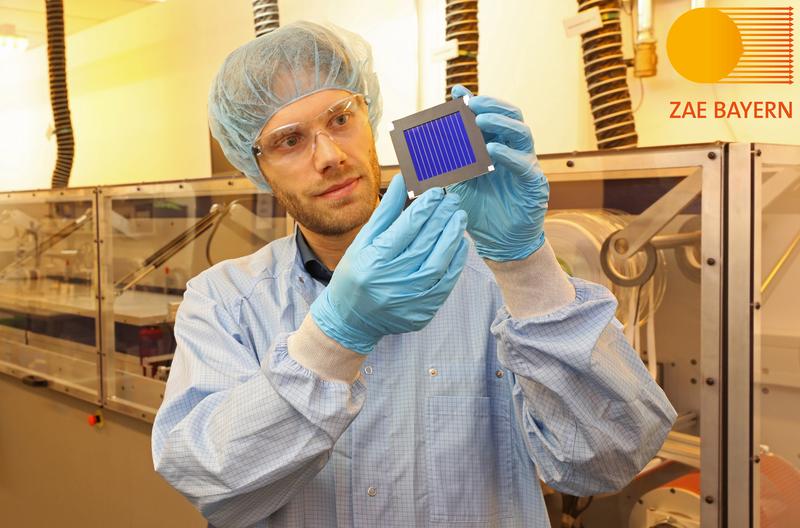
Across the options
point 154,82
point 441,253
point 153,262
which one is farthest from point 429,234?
point 154,82

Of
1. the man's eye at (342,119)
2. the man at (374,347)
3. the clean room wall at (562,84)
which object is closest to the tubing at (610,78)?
the clean room wall at (562,84)

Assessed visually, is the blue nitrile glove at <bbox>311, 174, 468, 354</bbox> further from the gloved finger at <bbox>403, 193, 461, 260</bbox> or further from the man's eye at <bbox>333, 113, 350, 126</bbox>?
the man's eye at <bbox>333, 113, 350, 126</bbox>

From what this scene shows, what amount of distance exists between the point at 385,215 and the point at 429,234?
0.07 metres

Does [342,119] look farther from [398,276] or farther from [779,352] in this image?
[779,352]

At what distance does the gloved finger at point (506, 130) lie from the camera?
853 millimetres

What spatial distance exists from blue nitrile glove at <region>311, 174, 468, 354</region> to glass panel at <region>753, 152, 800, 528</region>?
612 millimetres

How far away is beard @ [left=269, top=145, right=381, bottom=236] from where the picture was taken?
1114 mm

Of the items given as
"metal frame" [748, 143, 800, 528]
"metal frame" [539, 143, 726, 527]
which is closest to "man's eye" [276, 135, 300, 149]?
"metal frame" [539, 143, 726, 527]

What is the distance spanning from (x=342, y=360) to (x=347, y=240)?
0.37 m

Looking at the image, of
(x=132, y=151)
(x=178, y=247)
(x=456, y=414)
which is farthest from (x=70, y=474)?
(x=456, y=414)

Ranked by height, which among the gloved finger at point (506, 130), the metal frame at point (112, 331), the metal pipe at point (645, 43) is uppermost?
the metal pipe at point (645, 43)

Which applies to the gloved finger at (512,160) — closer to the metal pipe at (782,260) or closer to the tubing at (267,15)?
the metal pipe at (782,260)

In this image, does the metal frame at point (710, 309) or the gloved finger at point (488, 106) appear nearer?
the gloved finger at point (488, 106)

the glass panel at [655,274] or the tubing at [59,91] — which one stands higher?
the tubing at [59,91]
